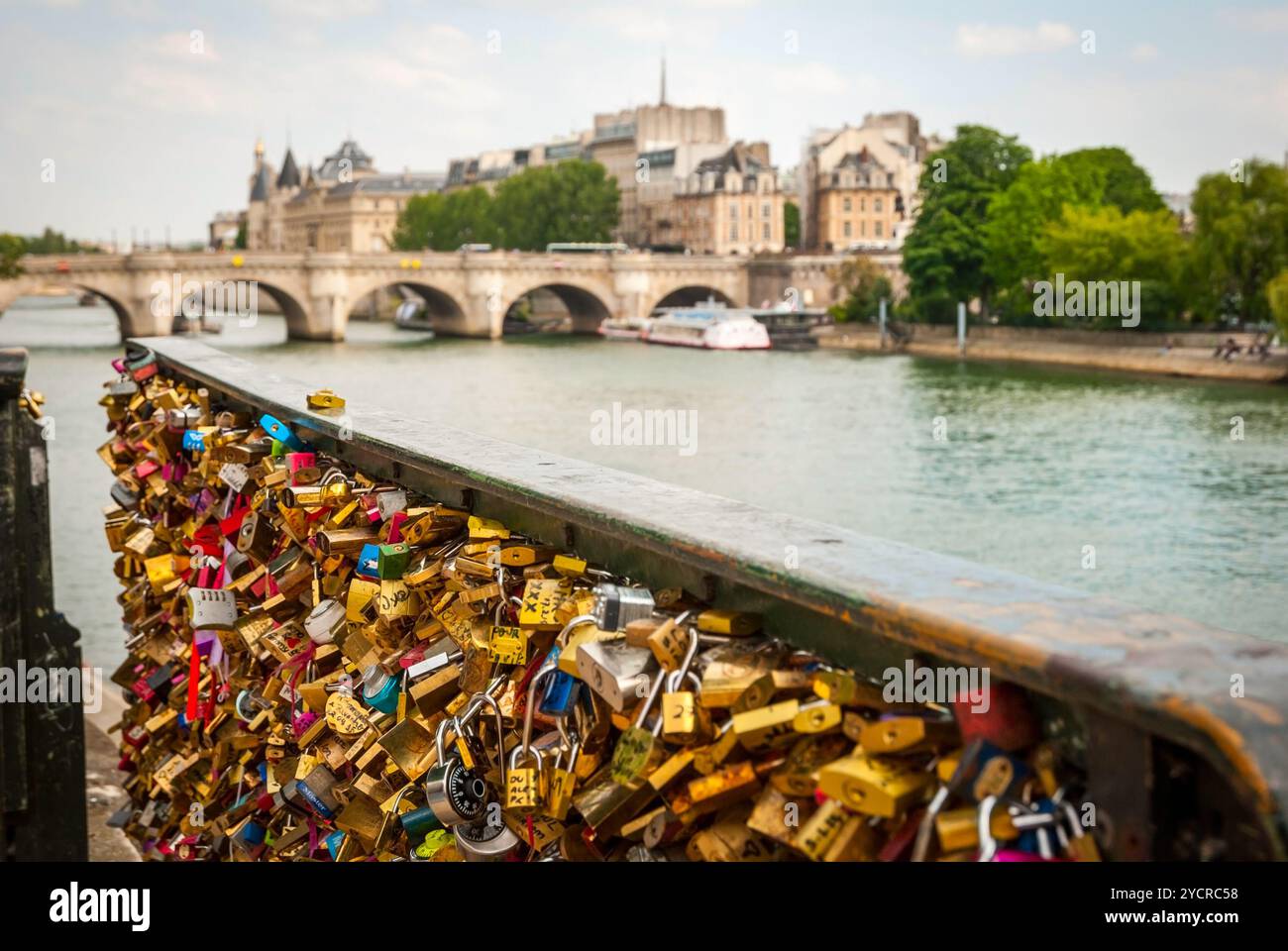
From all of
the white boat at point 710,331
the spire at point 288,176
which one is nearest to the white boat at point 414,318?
the white boat at point 710,331

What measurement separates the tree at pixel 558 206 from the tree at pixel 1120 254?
1159 inches

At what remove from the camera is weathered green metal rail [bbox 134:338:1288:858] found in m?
1.05

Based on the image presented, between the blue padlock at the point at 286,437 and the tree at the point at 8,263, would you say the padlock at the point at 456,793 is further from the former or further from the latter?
the tree at the point at 8,263

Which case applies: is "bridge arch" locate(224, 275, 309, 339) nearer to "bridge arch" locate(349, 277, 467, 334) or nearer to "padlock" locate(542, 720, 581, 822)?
"bridge arch" locate(349, 277, 467, 334)

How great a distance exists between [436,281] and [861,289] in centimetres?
1207

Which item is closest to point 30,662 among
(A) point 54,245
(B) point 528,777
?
(B) point 528,777

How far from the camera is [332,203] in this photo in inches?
3698

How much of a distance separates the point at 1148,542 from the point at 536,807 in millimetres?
14076

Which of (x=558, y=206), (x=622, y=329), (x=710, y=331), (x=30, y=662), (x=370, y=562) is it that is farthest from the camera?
(x=558, y=206)

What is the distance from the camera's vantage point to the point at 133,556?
13.8 ft

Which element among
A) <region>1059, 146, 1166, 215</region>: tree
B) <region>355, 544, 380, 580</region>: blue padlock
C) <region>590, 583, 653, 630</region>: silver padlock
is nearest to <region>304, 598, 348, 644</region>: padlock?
<region>355, 544, 380, 580</region>: blue padlock

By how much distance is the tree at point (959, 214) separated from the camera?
39656mm

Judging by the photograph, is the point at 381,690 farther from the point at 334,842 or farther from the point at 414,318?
the point at 414,318
